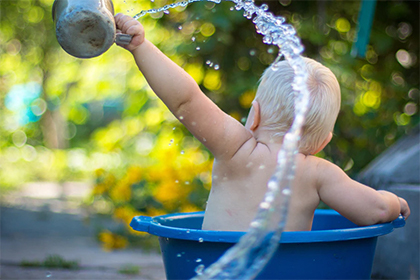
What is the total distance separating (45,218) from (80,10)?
2.77 m

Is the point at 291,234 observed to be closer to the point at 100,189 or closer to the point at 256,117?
the point at 256,117

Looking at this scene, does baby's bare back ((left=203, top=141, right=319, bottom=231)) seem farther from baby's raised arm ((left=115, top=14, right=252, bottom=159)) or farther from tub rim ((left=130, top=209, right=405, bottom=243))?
tub rim ((left=130, top=209, right=405, bottom=243))

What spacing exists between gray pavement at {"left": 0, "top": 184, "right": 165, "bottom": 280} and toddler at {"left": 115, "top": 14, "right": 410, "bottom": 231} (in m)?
1.12

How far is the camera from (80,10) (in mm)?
980

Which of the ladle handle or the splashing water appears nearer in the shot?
the splashing water

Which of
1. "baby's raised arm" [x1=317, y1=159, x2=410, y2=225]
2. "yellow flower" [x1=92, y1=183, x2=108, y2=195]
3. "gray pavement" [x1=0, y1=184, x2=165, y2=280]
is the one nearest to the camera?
"baby's raised arm" [x1=317, y1=159, x2=410, y2=225]

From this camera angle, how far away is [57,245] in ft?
9.29

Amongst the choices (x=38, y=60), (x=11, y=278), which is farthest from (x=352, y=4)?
(x=38, y=60)

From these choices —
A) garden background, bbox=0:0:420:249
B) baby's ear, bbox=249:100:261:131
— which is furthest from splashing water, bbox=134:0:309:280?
garden background, bbox=0:0:420:249

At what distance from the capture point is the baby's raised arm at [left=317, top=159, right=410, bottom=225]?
3.69 feet

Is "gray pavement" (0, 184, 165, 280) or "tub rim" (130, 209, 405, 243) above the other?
"tub rim" (130, 209, 405, 243)

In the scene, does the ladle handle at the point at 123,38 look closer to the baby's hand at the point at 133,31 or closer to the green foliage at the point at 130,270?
the baby's hand at the point at 133,31

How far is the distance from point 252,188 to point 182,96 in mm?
301

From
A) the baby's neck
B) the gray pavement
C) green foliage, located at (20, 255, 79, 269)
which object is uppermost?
the baby's neck
